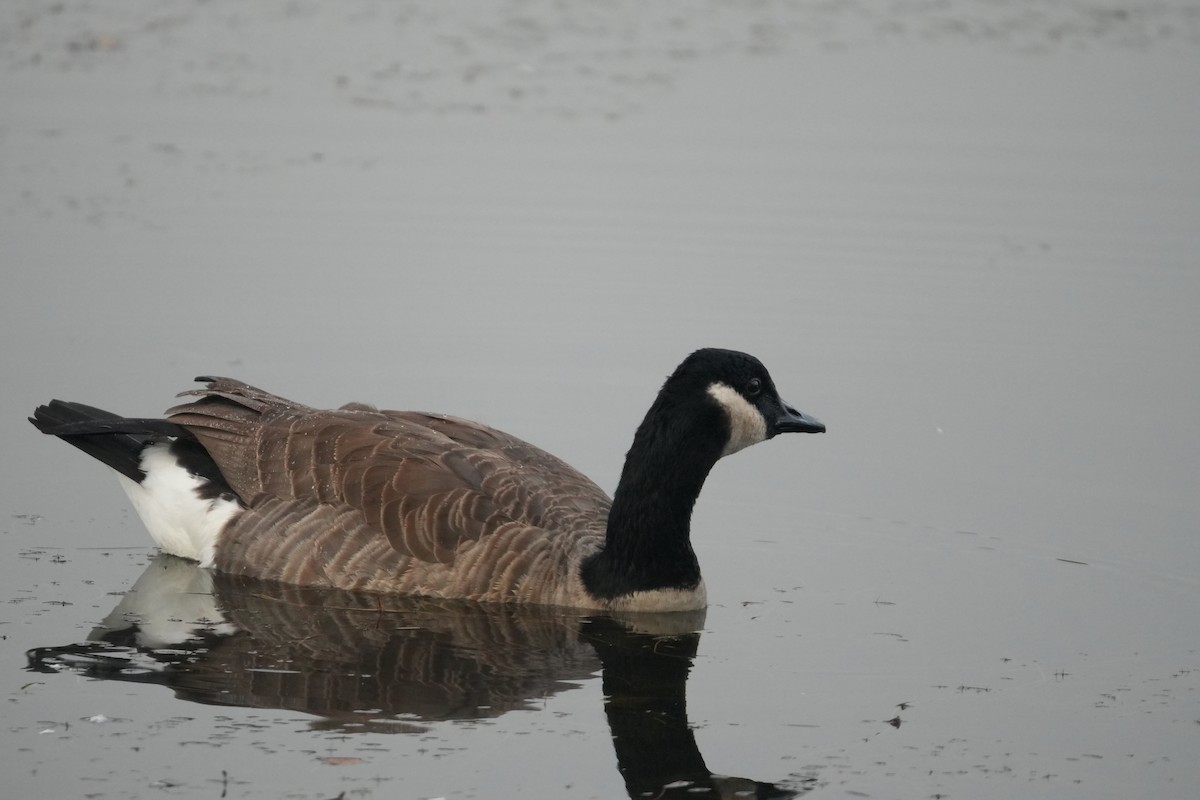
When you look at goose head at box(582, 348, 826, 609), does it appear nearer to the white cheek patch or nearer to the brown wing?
the white cheek patch

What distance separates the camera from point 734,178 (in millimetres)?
16328

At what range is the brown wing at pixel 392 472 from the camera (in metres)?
8.83

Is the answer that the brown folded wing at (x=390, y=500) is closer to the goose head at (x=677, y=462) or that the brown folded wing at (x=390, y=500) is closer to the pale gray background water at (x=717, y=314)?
the goose head at (x=677, y=462)

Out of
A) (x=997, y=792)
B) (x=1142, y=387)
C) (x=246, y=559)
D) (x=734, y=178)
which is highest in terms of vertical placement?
(x=734, y=178)

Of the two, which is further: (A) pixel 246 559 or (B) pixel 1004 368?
(B) pixel 1004 368

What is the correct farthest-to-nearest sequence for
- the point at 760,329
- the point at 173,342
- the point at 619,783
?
the point at 760,329 → the point at 173,342 → the point at 619,783

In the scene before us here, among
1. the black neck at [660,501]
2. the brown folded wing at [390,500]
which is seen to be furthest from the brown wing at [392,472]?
the black neck at [660,501]

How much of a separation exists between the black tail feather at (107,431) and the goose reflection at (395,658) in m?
0.73

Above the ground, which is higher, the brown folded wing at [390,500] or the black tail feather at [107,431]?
the black tail feather at [107,431]

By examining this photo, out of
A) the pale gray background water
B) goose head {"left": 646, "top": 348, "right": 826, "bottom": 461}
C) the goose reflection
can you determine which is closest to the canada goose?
goose head {"left": 646, "top": 348, "right": 826, "bottom": 461}

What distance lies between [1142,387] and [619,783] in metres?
7.12

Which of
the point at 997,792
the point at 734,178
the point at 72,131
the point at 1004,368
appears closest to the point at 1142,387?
the point at 1004,368

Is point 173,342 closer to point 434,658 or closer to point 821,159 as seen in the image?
point 434,658

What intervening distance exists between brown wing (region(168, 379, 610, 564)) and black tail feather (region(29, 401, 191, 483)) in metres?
0.18
